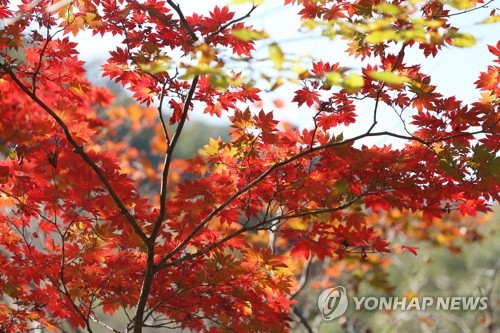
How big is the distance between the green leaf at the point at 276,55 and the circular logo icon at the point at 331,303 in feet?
11.3

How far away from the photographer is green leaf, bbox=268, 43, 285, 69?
1.50 metres

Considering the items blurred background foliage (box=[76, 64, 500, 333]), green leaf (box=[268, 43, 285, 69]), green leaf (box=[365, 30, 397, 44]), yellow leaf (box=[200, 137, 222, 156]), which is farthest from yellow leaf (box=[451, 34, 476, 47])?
blurred background foliage (box=[76, 64, 500, 333])

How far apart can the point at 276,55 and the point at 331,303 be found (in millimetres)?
3973

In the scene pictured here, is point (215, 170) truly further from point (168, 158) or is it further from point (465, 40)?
point (465, 40)

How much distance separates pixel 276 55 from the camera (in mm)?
1503

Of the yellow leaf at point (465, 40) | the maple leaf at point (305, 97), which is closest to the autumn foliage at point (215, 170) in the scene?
the maple leaf at point (305, 97)

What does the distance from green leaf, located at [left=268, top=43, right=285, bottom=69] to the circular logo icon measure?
3.45 m

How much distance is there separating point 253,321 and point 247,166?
90 centimetres

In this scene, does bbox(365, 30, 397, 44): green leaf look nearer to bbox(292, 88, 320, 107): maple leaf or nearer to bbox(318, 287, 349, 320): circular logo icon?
bbox(292, 88, 320, 107): maple leaf

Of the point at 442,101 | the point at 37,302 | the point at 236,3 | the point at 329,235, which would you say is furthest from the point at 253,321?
the point at 236,3

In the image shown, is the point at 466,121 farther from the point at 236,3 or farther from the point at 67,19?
the point at 67,19

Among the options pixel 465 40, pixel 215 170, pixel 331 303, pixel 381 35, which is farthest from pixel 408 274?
pixel 381 35

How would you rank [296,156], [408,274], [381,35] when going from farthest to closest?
[408,274] → [296,156] → [381,35]

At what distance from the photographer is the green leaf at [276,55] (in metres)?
1.50
